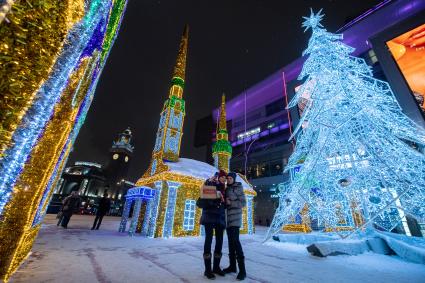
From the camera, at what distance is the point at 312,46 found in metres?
7.70

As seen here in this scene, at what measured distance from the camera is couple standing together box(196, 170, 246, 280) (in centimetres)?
335

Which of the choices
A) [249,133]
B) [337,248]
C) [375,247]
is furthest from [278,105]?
[337,248]

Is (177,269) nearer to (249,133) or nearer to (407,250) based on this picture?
(407,250)

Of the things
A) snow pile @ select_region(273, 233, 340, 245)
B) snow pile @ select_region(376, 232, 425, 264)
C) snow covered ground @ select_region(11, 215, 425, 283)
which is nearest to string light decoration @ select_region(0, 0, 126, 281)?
snow covered ground @ select_region(11, 215, 425, 283)

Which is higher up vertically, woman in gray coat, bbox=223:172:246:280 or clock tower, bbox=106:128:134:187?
clock tower, bbox=106:128:134:187

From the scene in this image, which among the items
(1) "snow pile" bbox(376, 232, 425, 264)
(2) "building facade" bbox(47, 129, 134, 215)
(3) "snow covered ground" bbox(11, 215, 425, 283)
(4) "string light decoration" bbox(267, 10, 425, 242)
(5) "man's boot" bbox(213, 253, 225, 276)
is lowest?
(3) "snow covered ground" bbox(11, 215, 425, 283)

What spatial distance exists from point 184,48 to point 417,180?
1411 cm

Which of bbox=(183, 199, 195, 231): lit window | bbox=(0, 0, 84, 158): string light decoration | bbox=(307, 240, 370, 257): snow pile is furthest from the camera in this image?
bbox=(183, 199, 195, 231): lit window

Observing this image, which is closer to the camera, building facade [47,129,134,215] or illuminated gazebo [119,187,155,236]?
illuminated gazebo [119,187,155,236]

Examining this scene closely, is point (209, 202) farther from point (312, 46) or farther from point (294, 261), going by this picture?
point (312, 46)

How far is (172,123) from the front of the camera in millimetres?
11727

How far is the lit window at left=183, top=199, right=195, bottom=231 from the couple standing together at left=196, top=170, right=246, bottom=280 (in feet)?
21.1

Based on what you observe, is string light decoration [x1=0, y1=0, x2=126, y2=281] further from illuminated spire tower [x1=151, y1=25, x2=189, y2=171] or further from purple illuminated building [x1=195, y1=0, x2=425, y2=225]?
purple illuminated building [x1=195, y1=0, x2=425, y2=225]

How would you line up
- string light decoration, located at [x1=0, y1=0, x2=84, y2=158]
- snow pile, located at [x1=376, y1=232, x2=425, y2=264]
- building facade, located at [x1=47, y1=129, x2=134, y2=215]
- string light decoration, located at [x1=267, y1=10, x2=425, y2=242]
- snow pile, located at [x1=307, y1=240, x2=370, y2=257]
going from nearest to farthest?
string light decoration, located at [x1=0, y1=0, x2=84, y2=158]
snow pile, located at [x1=376, y1=232, x2=425, y2=264]
snow pile, located at [x1=307, y1=240, x2=370, y2=257]
string light decoration, located at [x1=267, y1=10, x2=425, y2=242]
building facade, located at [x1=47, y1=129, x2=134, y2=215]
